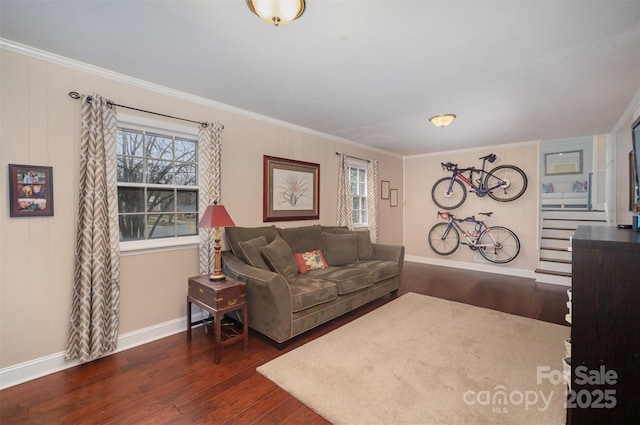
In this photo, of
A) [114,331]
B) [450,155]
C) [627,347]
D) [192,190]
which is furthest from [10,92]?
[450,155]

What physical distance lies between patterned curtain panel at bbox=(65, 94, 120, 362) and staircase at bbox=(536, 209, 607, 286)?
244 inches

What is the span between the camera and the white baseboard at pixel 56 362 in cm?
204

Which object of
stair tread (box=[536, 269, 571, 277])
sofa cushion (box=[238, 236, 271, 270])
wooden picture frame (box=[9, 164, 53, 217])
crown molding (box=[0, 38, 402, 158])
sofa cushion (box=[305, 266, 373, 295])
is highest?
crown molding (box=[0, 38, 402, 158])

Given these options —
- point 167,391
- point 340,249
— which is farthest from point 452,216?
point 167,391

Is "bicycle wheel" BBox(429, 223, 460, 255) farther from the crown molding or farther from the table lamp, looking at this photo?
the table lamp

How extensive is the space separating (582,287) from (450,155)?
539cm

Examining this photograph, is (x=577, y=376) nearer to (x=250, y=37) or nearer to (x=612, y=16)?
(x=612, y=16)

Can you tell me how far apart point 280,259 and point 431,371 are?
5.69ft

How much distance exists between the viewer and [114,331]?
2.43m

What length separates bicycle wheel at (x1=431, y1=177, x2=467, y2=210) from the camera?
5.84 metres

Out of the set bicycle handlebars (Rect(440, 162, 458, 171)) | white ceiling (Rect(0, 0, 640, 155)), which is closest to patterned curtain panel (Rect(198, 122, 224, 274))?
white ceiling (Rect(0, 0, 640, 155))

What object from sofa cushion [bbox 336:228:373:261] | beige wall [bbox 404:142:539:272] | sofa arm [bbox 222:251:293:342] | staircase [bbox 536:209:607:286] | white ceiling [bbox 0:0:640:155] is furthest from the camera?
beige wall [bbox 404:142:539:272]

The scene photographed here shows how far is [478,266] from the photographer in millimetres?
5652

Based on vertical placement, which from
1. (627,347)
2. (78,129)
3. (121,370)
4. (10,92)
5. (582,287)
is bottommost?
(121,370)
